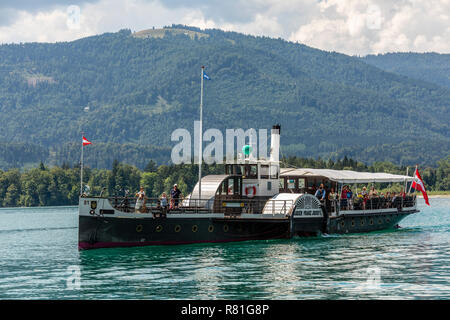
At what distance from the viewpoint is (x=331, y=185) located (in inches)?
2202

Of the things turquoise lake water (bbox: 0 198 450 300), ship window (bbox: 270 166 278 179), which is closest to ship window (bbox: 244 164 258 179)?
ship window (bbox: 270 166 278 179)

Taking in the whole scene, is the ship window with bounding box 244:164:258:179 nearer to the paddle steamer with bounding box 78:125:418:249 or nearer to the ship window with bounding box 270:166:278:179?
the paddle steamer with bounding box 78:125:418:249

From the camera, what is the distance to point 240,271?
1345 inches

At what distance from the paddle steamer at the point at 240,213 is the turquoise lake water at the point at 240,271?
847mm

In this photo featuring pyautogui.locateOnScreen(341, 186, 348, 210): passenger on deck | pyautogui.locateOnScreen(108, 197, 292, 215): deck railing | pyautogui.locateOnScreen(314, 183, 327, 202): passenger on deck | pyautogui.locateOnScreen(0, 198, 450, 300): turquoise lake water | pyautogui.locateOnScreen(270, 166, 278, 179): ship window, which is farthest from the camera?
pyautogui.locateOnScreen(341, 186, 348, 210): passenger on deck

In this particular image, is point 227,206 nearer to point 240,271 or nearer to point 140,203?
point 140,203

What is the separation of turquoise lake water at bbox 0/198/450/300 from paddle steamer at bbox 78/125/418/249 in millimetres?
847

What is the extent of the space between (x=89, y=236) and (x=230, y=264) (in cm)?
993

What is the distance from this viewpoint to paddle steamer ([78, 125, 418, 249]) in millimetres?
42094

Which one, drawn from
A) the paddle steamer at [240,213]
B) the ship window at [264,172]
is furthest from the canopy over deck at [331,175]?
the ship window at [264,172]

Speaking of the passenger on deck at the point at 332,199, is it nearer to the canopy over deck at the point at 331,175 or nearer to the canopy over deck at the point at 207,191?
the canopy over deck at the point at 331,175

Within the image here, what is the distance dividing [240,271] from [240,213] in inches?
546
